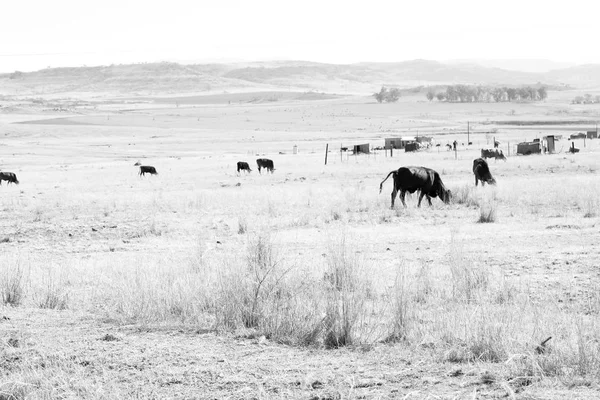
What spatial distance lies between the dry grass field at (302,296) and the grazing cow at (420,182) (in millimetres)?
603

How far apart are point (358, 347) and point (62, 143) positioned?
8060 centimetres

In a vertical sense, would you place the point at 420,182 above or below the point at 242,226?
above

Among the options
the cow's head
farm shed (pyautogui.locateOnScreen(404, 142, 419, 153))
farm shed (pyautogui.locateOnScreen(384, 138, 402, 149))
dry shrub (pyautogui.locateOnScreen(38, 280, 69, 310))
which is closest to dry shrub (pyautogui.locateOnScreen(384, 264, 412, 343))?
dry shrub (pyautogui.locateOnScreen(38, 280, 69, 310))

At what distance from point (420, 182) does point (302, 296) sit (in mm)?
15127

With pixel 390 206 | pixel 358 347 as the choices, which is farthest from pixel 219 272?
pixel 390 206

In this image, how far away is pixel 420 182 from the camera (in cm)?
2331

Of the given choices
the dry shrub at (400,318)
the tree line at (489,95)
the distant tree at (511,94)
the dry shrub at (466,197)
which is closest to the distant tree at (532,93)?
the tree line at (489,95)

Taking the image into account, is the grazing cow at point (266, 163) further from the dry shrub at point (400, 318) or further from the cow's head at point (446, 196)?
the dry shrub at point (400, 318)

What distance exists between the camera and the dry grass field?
597 centimetres

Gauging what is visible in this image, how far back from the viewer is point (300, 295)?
28.5ft

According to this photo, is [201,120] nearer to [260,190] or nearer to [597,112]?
[597,112]

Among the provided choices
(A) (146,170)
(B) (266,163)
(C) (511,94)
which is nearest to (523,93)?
(C) (511,94)

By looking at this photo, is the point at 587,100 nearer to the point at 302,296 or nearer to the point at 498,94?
the point at 498,94

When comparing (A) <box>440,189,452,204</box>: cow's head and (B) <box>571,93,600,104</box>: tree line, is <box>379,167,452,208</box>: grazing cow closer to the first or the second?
(A) <box>440,189,452,204</box>: cow's head
